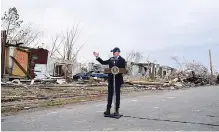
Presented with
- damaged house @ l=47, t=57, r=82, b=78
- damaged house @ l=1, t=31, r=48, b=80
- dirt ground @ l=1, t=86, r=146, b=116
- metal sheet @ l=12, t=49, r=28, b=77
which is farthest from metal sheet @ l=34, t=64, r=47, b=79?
damaged house @ l=47, t=57, r=82, b=78

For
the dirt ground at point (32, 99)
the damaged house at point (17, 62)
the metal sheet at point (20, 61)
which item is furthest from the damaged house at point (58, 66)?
the dirt ground at point (32, 99)

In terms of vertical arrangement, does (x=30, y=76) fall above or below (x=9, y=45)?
below

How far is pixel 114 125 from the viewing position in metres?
6.82

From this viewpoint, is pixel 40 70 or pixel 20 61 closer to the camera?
pixel 20 61

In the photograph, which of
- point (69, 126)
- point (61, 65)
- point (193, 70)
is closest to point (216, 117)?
point (69, 126)

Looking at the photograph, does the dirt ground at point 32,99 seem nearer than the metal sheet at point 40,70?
Yes

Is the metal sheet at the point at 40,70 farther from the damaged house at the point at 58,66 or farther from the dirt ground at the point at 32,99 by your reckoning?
the damaged house at the point at 58,66

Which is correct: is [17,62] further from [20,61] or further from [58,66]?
[58,66]

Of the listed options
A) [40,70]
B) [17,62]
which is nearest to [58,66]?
[40,70]

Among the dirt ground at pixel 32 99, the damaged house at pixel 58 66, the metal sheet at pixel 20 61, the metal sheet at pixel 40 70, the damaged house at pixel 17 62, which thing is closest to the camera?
the dirt ground at pixel 32 99

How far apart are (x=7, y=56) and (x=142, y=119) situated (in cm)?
1990

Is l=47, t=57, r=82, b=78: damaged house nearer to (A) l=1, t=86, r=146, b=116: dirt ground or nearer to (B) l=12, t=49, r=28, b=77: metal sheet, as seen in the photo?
(B) l=12, t=49, r=28, b=77: metal sheet

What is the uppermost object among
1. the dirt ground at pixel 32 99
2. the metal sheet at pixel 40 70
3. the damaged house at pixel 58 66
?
the damaged house at pixel 58 66

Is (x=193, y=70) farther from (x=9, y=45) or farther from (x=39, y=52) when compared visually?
(x=9, y=45)
